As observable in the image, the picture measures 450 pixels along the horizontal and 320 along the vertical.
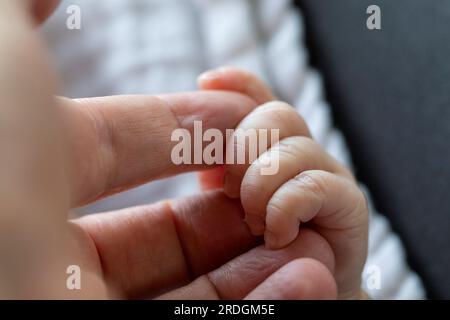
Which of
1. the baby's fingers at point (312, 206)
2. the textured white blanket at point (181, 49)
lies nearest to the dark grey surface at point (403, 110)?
the textured white blanket at point (181, 49)

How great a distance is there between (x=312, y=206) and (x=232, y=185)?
0.07 meters

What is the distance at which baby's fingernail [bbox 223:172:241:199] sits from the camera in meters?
0.45

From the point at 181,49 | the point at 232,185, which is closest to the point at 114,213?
the point at 232,185

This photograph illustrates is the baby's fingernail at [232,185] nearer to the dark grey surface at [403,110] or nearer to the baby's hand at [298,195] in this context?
the baby's hand at [298,195]

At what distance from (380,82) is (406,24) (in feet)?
0.23

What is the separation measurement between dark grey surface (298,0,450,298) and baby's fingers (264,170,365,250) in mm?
150

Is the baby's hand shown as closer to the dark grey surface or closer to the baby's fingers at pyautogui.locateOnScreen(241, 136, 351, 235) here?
the baby's fingers at pyautogui.locateOnScreen(241, 136, 351, 235)

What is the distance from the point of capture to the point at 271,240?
412 mm

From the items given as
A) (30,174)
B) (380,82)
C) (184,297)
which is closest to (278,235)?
(184,297)

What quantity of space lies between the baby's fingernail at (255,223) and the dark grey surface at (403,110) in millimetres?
218

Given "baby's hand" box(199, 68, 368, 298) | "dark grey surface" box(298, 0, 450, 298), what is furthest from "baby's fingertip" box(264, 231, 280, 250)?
"dark grey surface" box(298, 0, 450, 298)

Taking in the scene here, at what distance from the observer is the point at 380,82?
25.0 inches

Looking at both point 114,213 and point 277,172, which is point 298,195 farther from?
point 114,213
